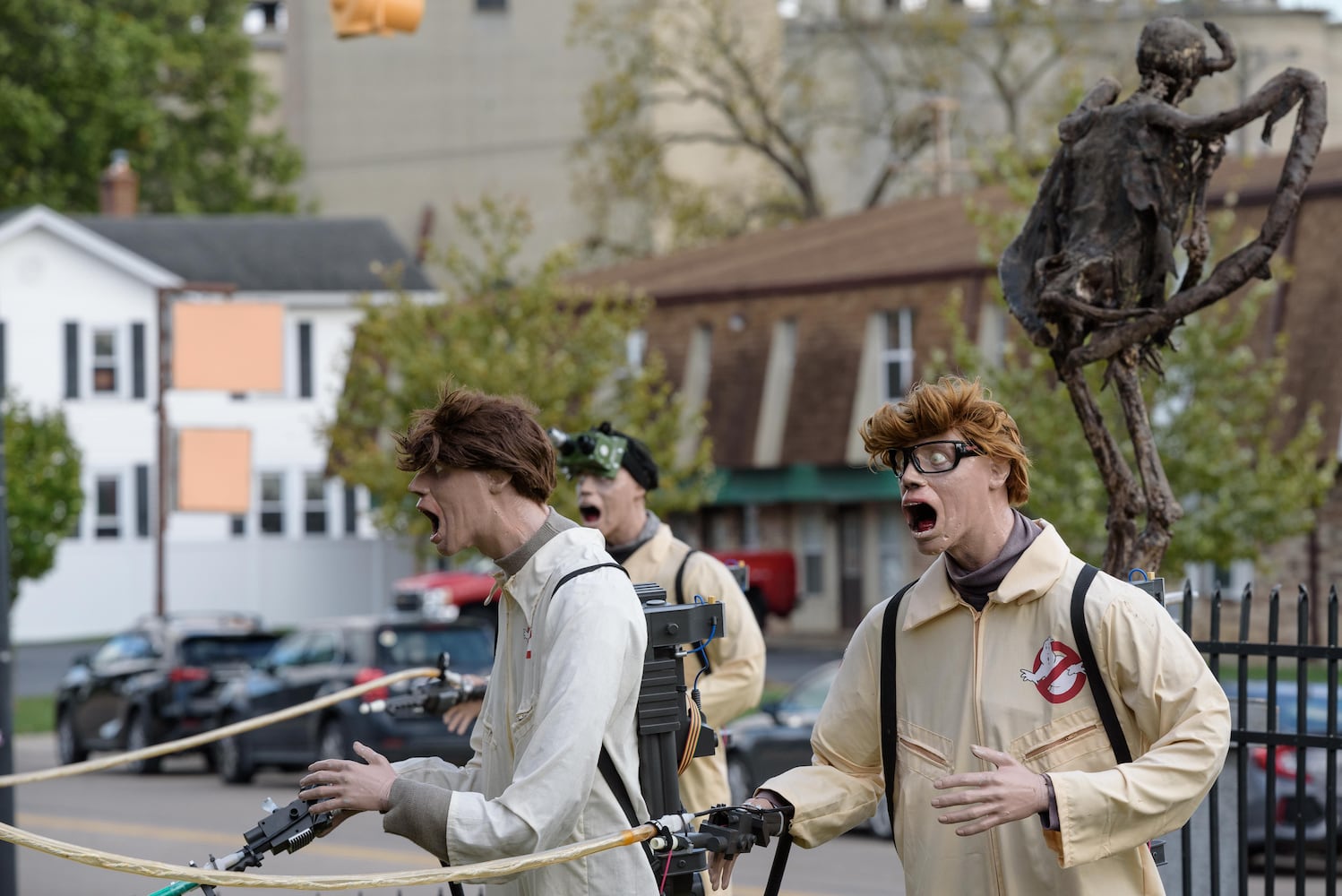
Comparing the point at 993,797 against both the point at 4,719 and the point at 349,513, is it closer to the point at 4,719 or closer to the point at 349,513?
the point at 4,719

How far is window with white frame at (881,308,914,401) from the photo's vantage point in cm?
3847

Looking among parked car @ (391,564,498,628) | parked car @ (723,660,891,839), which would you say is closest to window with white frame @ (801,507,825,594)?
parked car @ (391,564,498,628)

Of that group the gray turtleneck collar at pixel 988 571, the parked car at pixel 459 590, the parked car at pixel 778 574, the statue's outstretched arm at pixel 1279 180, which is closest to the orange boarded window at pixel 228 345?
the parked car at pixel 459 590

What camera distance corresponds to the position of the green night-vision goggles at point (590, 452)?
23.4 feet

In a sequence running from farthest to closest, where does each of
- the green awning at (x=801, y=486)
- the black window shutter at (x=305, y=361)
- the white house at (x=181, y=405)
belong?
1. the black window shutter at (x=305, y=361)
2. the white house at (x=181, y=405)
3. the green awning at (x=801, y=486)

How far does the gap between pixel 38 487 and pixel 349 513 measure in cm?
1427

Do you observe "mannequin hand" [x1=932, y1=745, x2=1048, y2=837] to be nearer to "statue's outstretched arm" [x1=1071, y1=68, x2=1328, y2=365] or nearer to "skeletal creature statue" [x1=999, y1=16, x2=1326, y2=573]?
"skeletal creature statue" [x1=999, y1=16, x2=1326, y2=573]

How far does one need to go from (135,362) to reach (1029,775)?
160 feet

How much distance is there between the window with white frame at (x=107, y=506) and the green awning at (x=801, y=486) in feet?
54.6

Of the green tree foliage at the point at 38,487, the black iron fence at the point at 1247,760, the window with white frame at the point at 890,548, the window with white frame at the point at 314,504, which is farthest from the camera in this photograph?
the window with white frame at the point at 314,504

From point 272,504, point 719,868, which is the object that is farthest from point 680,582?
point 272,504

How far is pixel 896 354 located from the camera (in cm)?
3878

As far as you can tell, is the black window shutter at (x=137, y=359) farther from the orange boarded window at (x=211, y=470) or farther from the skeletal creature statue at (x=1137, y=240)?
the skeletal creature statue at (x=1137, y=240)

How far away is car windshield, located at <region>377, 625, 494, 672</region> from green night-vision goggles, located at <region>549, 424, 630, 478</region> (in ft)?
43.9
